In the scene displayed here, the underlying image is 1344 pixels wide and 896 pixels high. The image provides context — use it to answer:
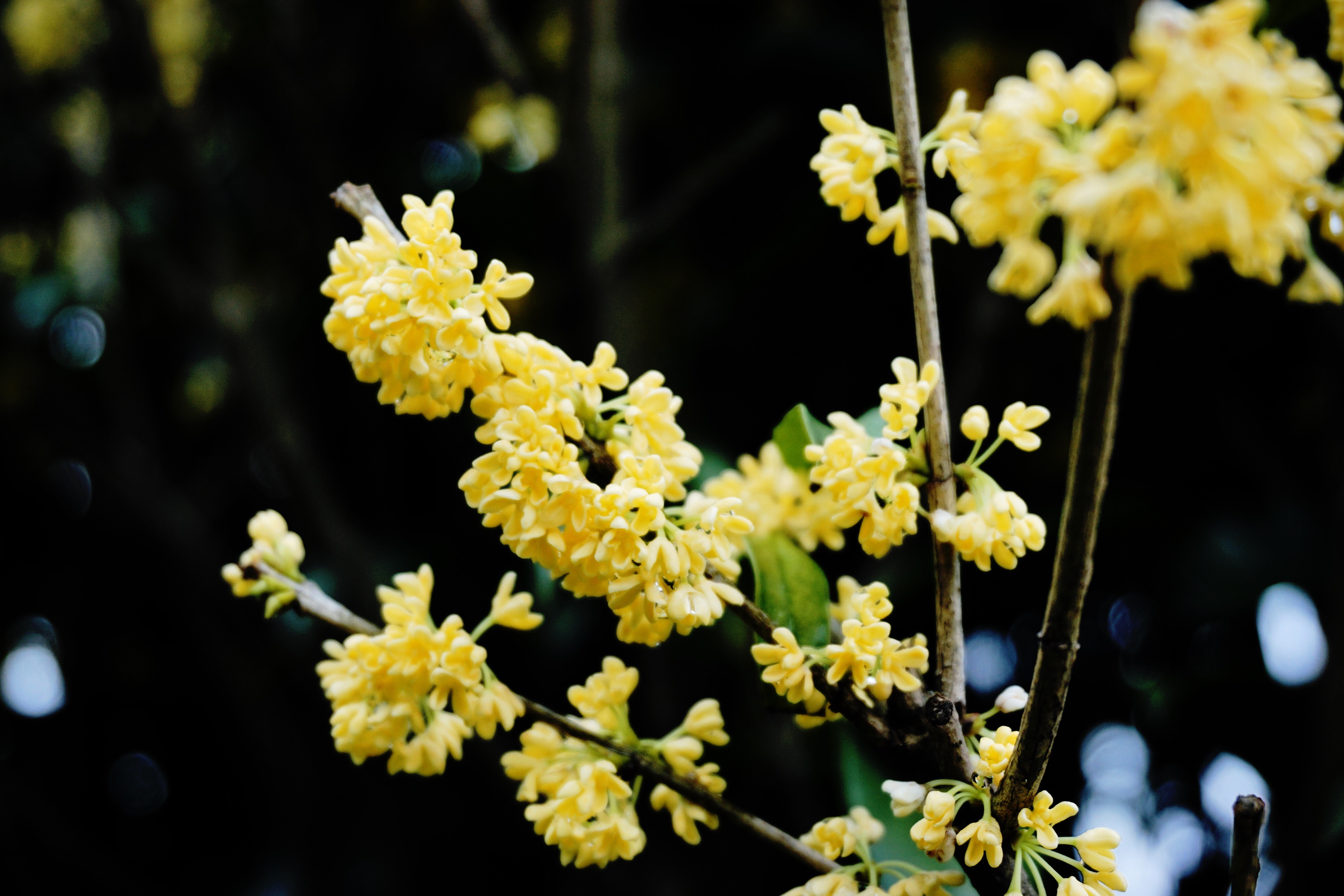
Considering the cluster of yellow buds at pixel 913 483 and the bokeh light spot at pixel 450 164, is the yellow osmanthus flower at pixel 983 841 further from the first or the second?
the bokeh light spot at pixel 450 164

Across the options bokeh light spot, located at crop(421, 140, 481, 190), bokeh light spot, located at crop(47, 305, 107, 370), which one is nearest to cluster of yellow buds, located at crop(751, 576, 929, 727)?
bokeh light spot, located at crop(421, 140, 481, 190)

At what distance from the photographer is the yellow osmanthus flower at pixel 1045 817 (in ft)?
1.24

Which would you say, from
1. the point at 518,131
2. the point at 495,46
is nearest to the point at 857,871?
the point at 495,46

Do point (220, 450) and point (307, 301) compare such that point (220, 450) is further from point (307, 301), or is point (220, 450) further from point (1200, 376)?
point (1200, 376)

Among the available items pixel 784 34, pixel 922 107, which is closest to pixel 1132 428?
pixel 922 107

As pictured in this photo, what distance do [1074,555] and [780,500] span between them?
276 millimetres

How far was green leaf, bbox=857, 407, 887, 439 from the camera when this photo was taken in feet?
1.76

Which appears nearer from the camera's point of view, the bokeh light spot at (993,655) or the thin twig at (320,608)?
the thin twig at (320,608)

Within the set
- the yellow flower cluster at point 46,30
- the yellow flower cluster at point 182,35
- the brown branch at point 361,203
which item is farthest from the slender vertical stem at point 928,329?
the yellow flower cluster at point 46,30

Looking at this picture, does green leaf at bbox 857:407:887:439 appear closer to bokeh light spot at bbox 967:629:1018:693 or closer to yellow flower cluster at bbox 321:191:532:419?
yellow flower cluster at bbox 321:191:532:419

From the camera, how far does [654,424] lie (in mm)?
441

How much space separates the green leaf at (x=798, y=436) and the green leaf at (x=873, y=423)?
2 centimetres

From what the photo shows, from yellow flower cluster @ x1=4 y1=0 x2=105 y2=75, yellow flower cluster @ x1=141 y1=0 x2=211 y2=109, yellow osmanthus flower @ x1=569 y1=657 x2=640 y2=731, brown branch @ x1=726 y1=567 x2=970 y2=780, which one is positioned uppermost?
yellow flower cluster @ x1=4 y1=0 x2=105 y2=75

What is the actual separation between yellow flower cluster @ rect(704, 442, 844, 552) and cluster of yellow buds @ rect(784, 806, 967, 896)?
0.15 meters
